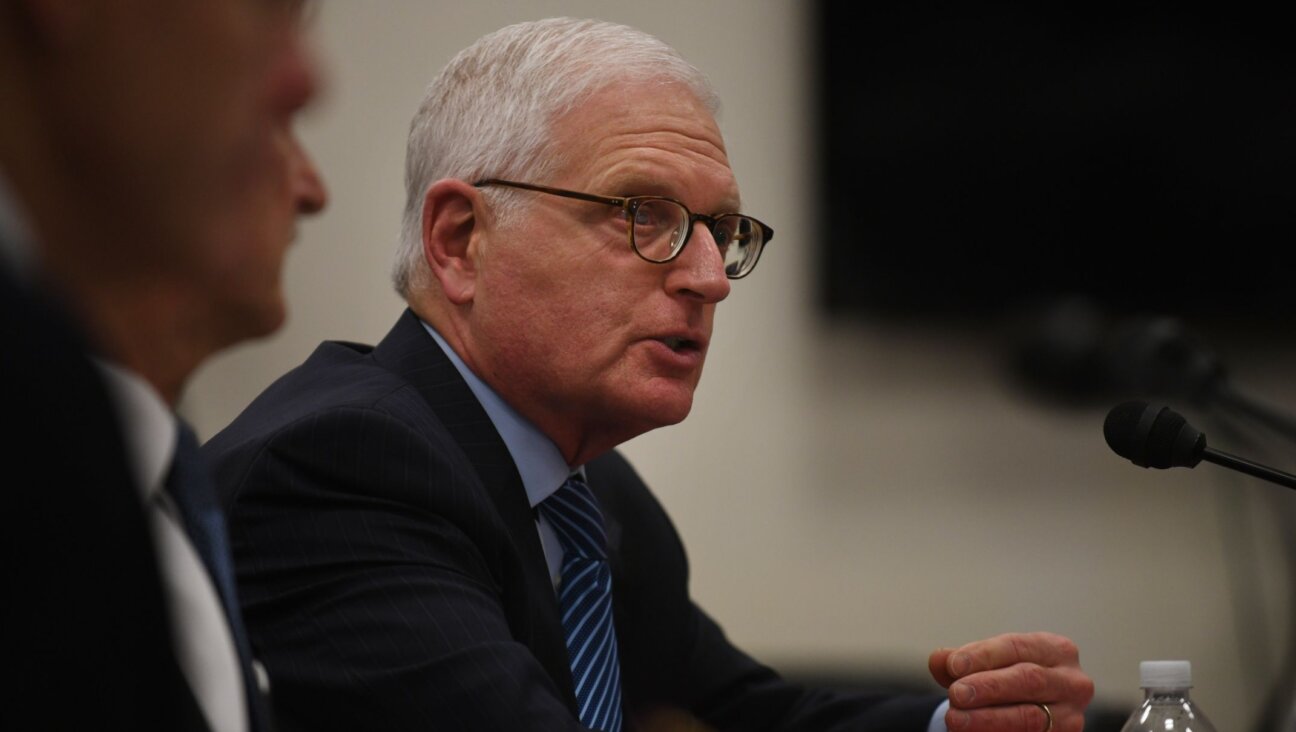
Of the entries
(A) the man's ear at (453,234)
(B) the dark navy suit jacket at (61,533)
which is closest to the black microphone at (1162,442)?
(A) the man's ear at (453,234)

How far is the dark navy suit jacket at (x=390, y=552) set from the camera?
1.09 m

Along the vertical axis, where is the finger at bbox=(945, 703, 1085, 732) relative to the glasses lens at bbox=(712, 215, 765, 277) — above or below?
below

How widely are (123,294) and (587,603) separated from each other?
90 centimetres

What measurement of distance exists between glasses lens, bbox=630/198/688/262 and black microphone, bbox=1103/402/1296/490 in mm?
480

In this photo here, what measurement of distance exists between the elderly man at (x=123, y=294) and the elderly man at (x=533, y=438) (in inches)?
16.9

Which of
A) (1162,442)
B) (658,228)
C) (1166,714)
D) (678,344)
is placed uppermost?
(658,228)

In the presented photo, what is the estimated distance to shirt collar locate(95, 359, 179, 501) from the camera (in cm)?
60

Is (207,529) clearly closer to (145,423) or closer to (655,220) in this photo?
(145,423)

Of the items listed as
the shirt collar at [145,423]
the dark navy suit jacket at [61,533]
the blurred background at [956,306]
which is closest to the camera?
the dark navy suit jacket at [61,533]

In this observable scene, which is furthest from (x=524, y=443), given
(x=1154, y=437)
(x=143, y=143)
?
(x=143, y=143)

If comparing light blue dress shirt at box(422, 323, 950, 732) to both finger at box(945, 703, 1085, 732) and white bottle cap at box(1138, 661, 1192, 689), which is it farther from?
white bottle cap at box(1138, 661, 1192, 689)

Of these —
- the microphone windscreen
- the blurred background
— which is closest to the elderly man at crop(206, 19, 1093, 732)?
the microphone windscreen

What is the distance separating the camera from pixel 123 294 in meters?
0.57

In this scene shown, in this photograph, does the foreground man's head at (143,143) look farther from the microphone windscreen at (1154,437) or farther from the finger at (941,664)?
the finger at (941,664)
